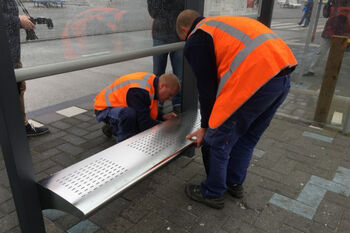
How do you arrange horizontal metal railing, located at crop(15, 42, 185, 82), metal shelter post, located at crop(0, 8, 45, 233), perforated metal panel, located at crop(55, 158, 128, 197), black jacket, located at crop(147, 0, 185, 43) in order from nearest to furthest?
1. metal shelter post, located at crop(0, 8, 45, 233)
2. horizontal metal railing, located at crop(15, 42, 185, 82)
3. perforated metal panel, located at crop(55, 158, 128, 197)
4. black jacket, located at crop(147, 0, 185, 43)

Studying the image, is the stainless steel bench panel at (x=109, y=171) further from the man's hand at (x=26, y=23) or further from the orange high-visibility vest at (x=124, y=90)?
the man's hand at (x=26, y=23)

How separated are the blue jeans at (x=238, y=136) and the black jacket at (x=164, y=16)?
1.14m

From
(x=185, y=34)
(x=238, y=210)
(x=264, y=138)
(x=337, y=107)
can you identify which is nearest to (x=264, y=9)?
(x=337, y=107)

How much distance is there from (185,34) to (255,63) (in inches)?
24.2

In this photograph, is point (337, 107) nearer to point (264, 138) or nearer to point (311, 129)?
point (311, 129)

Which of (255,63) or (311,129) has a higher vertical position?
(255,63)

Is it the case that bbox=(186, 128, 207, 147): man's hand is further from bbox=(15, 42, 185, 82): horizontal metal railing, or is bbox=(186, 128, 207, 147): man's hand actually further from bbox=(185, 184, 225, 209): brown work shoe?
bbox=(15, 42, 185, 82): horizontal metal railing

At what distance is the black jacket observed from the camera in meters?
2.63

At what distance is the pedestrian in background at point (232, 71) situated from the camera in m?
1.79

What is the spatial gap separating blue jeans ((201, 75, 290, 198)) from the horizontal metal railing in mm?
821

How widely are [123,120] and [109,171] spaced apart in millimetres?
937

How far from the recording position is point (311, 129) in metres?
3.92

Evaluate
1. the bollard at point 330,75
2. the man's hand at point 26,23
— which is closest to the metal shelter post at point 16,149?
the man's hand at point 26,23

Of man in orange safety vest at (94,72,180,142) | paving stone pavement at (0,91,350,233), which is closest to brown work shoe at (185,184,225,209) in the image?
paving stone pavement at (0,91,350,233)
